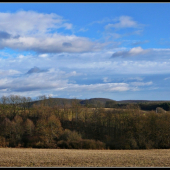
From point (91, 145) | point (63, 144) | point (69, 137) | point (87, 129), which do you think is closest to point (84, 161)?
point (91, 145)

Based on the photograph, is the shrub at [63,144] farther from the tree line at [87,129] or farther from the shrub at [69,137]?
the shrub at [69,137]

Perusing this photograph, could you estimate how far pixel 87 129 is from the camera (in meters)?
69.3

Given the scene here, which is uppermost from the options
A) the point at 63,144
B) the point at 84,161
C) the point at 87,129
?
the point at 84,161

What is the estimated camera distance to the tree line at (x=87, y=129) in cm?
5178

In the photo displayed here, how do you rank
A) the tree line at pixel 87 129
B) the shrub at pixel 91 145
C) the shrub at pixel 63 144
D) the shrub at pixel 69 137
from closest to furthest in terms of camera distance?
the shrub at pixel 91 145, the shrub at pixel 63 144, the tree line at pixel 87 129, the shrub at pixel 69 137

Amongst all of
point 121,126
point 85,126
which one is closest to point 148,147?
point 121,126

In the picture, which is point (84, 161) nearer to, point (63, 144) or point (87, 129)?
point (63, 144)

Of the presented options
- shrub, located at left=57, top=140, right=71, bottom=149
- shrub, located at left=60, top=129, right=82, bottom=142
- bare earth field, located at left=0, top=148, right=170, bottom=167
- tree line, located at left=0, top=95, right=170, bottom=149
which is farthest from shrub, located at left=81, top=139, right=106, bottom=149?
bare earth field, located at left=0, top=148, right=170, bottom=167

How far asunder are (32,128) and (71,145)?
17.2m

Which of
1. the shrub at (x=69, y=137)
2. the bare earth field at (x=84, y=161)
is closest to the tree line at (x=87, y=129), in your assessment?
the shrub at (x=69, y=137)

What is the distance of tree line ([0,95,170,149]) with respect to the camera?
170ft

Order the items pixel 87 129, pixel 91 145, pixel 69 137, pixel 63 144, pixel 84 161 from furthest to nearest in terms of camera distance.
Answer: pixel 87 129
pixel 69 137
pixel 63 144
pixel 91 145
pixel 84 161

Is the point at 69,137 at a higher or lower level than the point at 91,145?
higher

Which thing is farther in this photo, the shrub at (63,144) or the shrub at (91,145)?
the shrub at (63,144)
